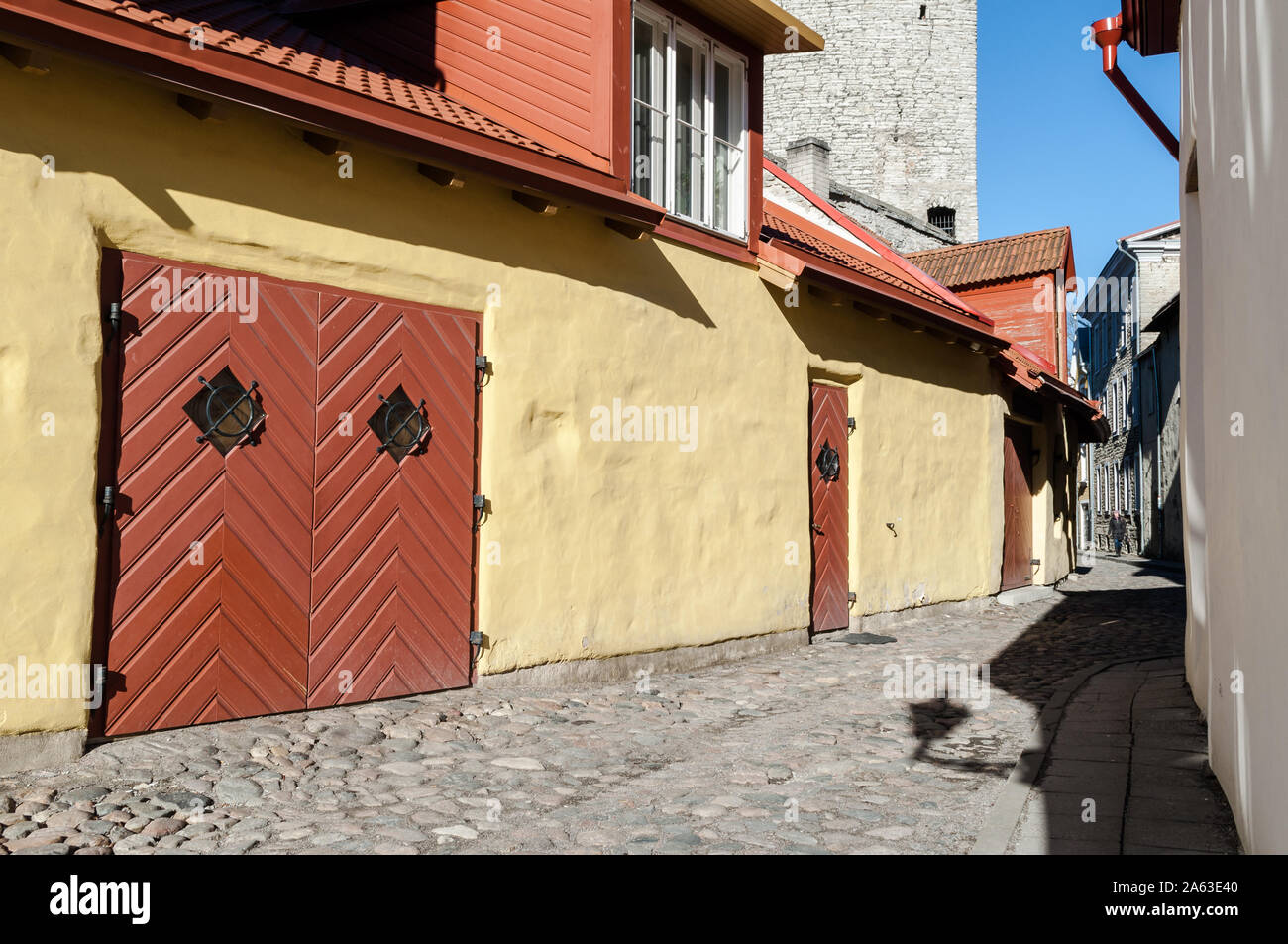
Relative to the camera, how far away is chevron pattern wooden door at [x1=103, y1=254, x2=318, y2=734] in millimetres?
5105

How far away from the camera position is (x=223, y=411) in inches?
216

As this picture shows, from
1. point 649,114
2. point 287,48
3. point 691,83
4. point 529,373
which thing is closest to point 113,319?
point 529,373

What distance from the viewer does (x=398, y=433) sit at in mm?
6273

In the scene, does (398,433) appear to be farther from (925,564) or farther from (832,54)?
(832,54)

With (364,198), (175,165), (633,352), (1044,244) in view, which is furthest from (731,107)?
(1044,244)

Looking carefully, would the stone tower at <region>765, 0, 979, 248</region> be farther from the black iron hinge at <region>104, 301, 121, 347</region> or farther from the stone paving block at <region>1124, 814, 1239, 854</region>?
the stone paving block at <region>1124, 814, 1239, 854</region>

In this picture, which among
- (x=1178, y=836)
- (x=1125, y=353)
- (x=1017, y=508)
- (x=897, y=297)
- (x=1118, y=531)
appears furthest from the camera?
(x=1118, y=531)

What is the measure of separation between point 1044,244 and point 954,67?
63.2ft

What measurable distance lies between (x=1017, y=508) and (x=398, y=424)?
10.9 metres

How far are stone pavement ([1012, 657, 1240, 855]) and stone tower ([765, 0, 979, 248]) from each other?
3160cm

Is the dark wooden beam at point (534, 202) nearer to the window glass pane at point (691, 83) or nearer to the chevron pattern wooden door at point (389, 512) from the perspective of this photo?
the chevron pattern wooden door at point (389, 512)

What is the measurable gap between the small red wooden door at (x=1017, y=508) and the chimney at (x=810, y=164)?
9683 mm

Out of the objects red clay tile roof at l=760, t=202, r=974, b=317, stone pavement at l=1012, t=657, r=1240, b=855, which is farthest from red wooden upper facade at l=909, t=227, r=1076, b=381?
stone pavement at l=1012, t=657, r=1240, b=855
